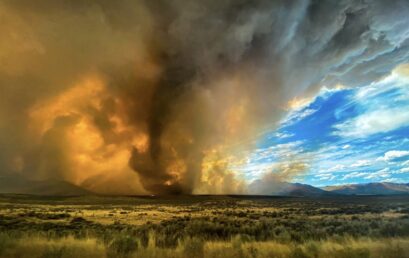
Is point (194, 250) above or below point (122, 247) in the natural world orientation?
below

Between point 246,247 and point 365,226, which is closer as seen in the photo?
point 246,247

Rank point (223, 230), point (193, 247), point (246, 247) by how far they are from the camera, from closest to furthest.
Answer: point (193, 247) < point (246, 247) < point (223, 230)

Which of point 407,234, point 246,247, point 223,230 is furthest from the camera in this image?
point 223,230

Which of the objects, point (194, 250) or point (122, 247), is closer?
point (194, 250)

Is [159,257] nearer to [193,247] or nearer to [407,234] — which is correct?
[193,247]

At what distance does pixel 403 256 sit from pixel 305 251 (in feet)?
10.9

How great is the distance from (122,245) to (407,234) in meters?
14.7

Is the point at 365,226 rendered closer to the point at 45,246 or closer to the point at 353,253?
the point at 353,253

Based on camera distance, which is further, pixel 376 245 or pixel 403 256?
pixel 376 245

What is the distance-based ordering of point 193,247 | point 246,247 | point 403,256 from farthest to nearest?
point 246,247 → point 193,247 → point 403,256

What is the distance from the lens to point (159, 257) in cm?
1116

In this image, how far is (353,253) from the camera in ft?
36.7

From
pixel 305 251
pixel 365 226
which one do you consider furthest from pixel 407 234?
pixel 305 251

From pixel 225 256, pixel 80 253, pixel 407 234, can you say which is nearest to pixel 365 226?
pixel 407 234
